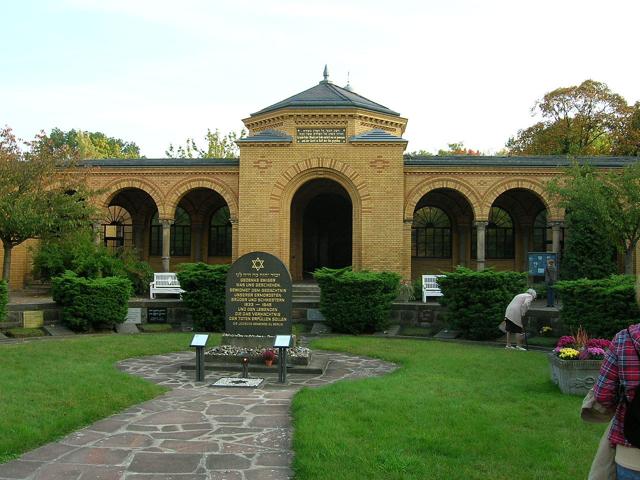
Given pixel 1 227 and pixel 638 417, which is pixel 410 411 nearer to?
pixel 638 417

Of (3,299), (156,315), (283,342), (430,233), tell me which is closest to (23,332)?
(3,299)

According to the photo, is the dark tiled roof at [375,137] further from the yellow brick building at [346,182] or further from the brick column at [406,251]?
the brick column at [406,251]

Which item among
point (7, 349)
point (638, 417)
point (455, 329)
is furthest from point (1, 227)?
point (638, 417)

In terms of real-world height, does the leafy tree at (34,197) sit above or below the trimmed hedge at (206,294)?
above

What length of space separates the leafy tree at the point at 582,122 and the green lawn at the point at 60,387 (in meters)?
31.1

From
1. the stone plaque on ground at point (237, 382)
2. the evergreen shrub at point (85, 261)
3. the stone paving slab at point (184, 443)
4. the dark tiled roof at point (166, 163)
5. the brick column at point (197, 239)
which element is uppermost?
the dark tiled roof at point (166, 163)

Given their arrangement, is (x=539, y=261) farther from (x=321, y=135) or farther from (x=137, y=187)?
(x=137, y=187)

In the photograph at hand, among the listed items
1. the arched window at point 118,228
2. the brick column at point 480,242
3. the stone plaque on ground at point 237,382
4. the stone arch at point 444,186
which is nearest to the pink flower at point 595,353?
the stone plaque on ground at point 237,382

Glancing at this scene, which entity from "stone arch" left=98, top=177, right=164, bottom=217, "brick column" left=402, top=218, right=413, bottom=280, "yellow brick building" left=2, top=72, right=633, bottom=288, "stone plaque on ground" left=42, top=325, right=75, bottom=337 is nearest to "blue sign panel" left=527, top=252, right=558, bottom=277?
"yellow brick building" left=2, top=72, right=633, bottom=288

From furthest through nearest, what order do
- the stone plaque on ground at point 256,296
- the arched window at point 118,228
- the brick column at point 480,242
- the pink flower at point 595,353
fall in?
1. the arched window at point 118,228
2. the brick column at point 480,242
3. the stone plaque on ground at point 256,296
4. the pink flower at point 595,353

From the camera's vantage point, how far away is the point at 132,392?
8.62 metres

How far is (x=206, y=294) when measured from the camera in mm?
16328

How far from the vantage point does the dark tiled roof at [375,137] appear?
70.8ft

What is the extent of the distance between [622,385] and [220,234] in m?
24.7
